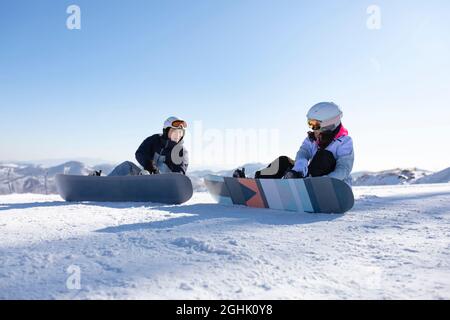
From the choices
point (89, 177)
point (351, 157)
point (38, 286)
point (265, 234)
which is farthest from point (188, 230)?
point (89, 177)

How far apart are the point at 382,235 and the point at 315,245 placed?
0.59m

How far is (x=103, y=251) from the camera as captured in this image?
6.15ft

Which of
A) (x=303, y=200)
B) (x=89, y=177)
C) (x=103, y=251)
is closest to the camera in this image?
(x=103, y=251)

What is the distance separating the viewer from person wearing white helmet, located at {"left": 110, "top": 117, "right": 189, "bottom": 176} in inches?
219

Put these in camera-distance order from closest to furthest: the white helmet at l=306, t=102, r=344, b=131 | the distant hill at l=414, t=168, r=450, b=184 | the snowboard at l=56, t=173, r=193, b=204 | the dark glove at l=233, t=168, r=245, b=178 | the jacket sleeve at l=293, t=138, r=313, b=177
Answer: the white helmet at l=306, t=102, r=344, b=131 < the jacket sleeve at l=293, t=138, r=313, b=177 < the dark glove at l=233, t=168, r=245, b=178 < the snowboard at l=56, t=173, r=193, b=204 < the distant hill at l=414, t=168, r=450, b=184

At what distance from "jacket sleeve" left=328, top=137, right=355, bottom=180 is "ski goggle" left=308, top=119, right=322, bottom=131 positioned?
332 millimetres

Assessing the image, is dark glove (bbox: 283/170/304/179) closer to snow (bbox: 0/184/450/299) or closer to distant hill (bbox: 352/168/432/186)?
snow (bbox: 0/184/450/299)

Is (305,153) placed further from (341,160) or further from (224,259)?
(224,259)

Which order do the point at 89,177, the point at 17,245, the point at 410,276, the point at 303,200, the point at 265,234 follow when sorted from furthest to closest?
the point at 89,177 → the point at 303,200 → the point at 265,234 → the point at 17,245 → the point at 410,276

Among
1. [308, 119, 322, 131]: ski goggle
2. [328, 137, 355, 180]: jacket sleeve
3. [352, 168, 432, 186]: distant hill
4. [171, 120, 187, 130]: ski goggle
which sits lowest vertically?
[352, 168, 432, 186]: distant hill

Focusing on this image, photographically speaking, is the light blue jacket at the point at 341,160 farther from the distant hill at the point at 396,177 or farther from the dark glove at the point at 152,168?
the distant hill at the point at 396,177

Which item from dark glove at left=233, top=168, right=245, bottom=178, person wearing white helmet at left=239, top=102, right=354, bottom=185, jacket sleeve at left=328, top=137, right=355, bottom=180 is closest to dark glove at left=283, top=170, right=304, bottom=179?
person wearing white helmet at left=239, top=102, right=354, bottom=185

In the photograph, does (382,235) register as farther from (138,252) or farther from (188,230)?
(138,252)

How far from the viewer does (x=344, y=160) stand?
4.00 m
